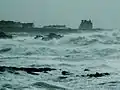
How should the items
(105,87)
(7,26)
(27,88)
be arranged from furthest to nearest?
(7,26)
(105,87)
(27,88)

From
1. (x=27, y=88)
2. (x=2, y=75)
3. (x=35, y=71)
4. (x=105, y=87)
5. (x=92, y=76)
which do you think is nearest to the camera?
(x=27, y=88)

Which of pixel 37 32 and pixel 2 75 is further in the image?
pixel 37 32

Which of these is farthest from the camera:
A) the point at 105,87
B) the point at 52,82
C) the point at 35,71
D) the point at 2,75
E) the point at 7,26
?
the point at 7,26

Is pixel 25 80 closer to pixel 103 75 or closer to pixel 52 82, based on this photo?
pixel 52 82

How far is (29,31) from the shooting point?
54.7 metres

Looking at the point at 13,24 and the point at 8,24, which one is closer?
the point at 8,24

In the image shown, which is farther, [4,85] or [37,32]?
[37,32]

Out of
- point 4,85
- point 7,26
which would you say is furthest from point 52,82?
point 7,26

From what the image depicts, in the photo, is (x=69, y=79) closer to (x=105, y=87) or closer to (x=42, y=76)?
(x=42, y=76)

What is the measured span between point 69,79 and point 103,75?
1562 mm

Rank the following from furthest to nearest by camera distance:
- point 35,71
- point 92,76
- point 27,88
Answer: point 35,71
point 92,76
point 27,88

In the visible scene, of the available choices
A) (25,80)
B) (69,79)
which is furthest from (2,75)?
(69,79)

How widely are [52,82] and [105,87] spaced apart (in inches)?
68.0

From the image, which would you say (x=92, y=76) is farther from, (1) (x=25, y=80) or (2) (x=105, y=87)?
(1) (x=25, y=80)
